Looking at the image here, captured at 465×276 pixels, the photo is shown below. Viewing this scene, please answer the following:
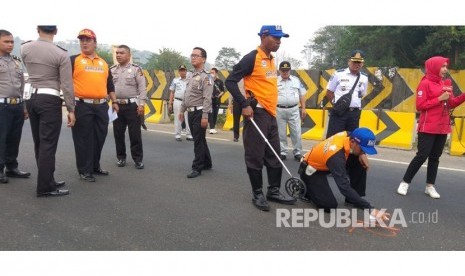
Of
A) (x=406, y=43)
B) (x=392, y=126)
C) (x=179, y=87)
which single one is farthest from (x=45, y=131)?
(x=406, y=43)

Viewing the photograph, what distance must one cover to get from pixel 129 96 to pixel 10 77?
1691 mm

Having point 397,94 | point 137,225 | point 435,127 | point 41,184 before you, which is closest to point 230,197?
point 137,225

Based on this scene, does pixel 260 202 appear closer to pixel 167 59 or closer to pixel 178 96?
Answer: pixel 178 96

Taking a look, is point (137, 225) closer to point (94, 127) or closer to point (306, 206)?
point (306, 206)

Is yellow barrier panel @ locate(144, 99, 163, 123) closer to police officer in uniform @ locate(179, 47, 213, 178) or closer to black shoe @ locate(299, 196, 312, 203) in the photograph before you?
police officer in uniform @ locate(179, 47, 213, 178)

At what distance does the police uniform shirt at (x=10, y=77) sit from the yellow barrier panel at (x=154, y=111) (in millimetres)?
8287

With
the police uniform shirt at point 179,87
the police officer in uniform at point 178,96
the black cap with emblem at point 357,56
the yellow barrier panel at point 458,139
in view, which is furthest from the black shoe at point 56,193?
the yellow barrier panel at point 458,139

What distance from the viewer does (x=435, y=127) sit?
4.97 m

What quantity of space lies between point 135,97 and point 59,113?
176cm

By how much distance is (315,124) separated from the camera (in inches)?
404

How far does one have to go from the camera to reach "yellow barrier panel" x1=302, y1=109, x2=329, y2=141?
10.0 m

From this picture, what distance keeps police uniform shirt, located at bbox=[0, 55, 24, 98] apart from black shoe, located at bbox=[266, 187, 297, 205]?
3569mm

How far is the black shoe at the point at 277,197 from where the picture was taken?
458 cm

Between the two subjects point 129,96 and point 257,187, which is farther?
point 129,96
